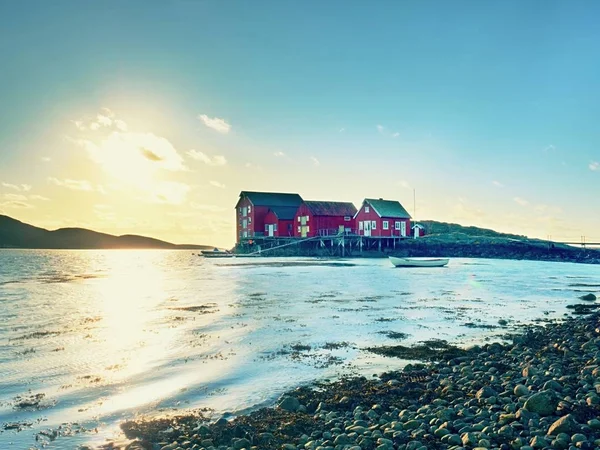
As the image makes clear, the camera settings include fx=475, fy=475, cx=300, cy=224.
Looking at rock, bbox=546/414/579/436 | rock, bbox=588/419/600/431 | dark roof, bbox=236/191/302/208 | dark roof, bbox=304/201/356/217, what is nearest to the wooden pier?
dark roof, bbox=304/201/356/217

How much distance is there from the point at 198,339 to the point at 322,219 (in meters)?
57.5

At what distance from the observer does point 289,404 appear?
8.02 m

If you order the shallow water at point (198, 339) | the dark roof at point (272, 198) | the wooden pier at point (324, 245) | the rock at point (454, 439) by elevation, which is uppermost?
the dark roof at point (272, 198)

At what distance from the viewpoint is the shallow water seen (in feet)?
28.6

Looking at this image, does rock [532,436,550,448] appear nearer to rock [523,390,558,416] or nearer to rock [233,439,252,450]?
rock [523,390,558,416]

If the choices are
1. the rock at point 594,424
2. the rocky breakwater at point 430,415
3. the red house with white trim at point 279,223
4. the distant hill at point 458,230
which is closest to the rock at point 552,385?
the rocky breakwater at point 430,415

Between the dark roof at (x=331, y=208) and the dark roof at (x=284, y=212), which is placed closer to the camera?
the dark roof at (x=331, y=208)

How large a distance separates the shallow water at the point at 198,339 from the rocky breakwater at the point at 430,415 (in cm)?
106

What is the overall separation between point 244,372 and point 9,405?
15.0 feet

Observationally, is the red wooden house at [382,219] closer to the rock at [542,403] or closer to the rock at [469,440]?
the rock at [542,403]

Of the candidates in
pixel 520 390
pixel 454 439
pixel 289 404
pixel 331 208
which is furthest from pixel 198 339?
pixel 331 208

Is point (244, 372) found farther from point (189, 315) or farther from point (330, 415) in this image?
point (189, 315)

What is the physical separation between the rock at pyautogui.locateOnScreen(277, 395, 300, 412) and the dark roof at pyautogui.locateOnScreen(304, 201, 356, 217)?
206 feet

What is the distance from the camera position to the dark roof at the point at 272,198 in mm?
77312
